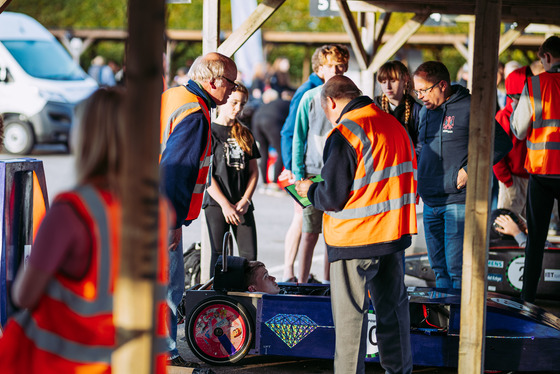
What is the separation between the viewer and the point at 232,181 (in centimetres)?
620

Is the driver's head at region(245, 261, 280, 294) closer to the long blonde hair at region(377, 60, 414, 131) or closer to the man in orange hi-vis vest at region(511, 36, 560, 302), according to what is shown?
the long blonde hair at region(377, 60, 414, 131)

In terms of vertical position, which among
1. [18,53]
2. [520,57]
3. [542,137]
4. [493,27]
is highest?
[520,57]

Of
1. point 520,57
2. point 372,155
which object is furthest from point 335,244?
point 520,57

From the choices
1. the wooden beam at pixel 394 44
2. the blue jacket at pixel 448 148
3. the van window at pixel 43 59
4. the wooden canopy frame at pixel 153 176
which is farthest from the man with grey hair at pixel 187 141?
the van window at pixel 43 59

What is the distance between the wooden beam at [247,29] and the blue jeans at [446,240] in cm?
207

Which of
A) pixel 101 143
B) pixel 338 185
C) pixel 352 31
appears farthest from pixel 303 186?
pixel 352 31

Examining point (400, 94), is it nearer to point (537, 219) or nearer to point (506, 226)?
point (537, 219)

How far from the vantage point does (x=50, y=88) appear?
658 inches

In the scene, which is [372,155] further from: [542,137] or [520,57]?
[520,57]

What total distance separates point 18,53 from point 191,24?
24.4m

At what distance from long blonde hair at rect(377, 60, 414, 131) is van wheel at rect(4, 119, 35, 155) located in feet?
39.2

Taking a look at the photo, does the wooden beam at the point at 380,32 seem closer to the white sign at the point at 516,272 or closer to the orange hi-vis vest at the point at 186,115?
the white sign at the point at 516,272

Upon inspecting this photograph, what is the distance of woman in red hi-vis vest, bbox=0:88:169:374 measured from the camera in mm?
2479

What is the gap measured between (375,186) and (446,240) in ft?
5.04
